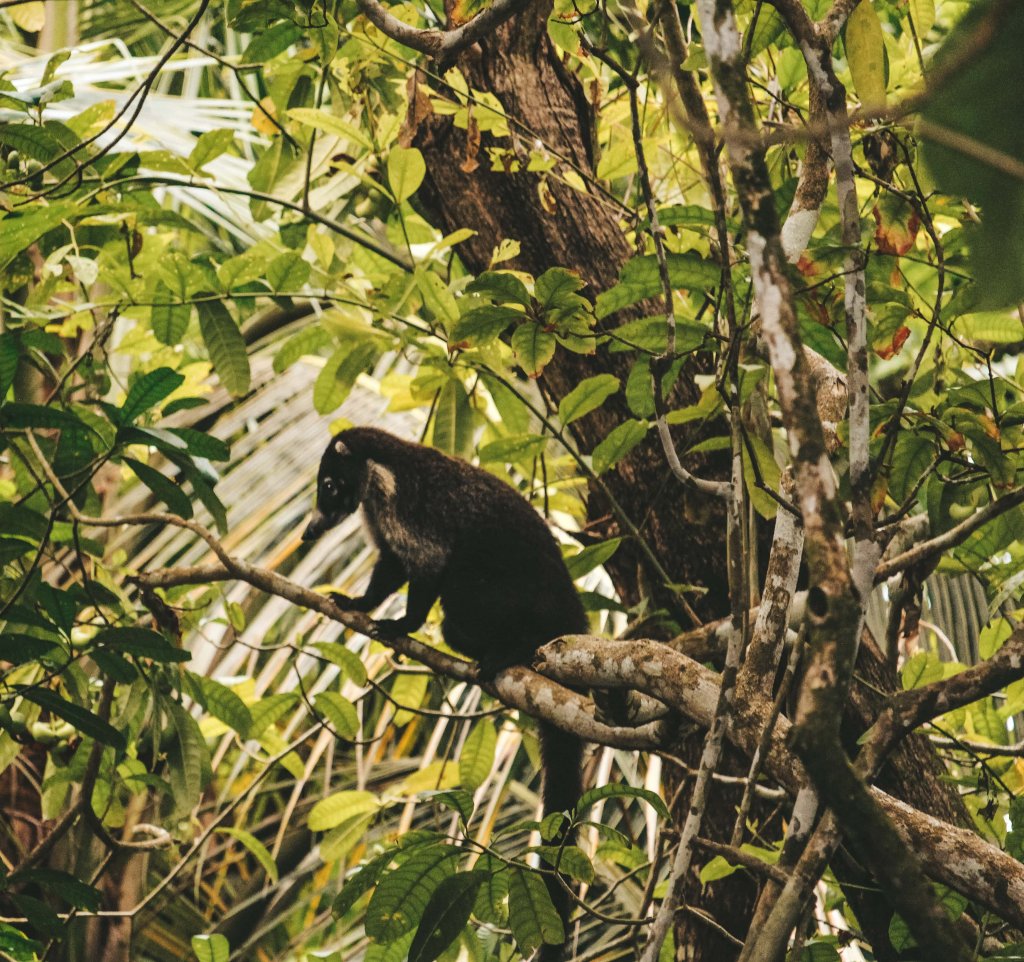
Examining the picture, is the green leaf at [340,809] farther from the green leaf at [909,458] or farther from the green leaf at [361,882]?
the green leaf at [909,458]

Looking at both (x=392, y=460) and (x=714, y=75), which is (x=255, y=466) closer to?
(x=392, y=460)

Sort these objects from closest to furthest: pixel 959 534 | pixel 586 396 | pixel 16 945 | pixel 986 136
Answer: pixel 986 136 < pixel 959 534 < pixel 16 945 < pixel 586 396

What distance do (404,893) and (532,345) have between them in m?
1.13

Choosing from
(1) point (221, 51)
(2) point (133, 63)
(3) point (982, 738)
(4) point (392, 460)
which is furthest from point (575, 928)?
(1) point (221, 51)

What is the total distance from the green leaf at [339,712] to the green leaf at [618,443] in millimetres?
961

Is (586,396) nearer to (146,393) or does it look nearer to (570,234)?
(570,234)

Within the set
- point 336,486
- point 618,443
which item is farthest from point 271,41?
point 336,486

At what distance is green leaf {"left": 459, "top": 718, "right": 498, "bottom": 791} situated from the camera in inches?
114

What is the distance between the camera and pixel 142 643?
2.23 meters

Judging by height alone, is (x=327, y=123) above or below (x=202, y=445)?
above

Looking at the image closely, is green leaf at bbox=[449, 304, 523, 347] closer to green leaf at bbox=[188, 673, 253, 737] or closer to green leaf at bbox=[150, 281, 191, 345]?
green leaf at bbox=[150, 281, 191, 345]

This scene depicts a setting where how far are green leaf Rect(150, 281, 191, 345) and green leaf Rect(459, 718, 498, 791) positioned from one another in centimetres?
135

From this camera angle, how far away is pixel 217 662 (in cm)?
386

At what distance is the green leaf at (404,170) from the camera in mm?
2561
